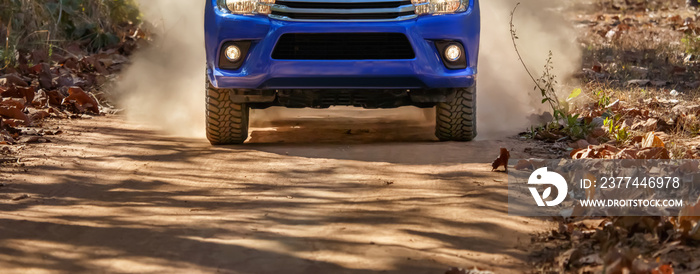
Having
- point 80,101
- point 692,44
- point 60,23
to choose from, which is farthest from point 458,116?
point 60,23

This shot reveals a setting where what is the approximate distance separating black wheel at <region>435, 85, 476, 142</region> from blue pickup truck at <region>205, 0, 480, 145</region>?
0.22 m

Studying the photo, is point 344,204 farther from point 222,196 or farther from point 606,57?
point 606,57

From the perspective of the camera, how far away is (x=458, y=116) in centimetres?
716

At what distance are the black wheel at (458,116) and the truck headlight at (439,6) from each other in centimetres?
61

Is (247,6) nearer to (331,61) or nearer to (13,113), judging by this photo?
(331,61)

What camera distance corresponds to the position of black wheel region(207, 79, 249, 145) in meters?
7.13

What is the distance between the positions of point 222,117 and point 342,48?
3.38 feet

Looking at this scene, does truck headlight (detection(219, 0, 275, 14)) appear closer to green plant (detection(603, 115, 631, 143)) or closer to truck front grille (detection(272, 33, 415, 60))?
truck front grille (detection(272, 33, 415, 60))

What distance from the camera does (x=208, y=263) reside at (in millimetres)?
4082

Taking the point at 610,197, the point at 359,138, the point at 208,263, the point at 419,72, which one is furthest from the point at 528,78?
the point at 208,263

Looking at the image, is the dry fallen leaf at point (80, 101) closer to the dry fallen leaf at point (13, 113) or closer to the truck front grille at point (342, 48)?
the dry fallen leaf at point (13, 113)

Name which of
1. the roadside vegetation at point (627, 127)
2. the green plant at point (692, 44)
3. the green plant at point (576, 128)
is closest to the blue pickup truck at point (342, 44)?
the green plant at point (576, 128)

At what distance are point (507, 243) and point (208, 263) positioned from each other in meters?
1.25

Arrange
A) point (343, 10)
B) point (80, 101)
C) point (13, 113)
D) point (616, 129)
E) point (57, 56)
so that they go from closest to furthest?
point (343, 10) → point (616, 129) → point (13, 113) → point (80, 101) → point (57, 56)
